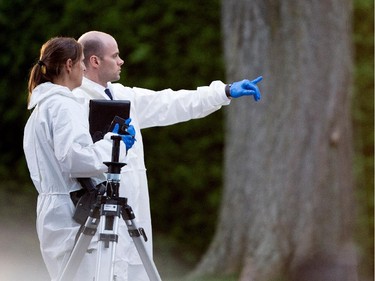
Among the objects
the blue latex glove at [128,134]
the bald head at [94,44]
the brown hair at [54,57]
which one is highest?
the bald head at [94,44]

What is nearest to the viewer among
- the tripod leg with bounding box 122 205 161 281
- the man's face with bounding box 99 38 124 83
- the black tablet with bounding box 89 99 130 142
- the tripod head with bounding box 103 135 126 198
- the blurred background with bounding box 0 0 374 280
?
the tripod head with bounding box 103 135 126 198

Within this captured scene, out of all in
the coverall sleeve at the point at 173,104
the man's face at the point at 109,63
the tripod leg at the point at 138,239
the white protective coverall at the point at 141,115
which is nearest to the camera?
the tripod leg at the point at 138,239

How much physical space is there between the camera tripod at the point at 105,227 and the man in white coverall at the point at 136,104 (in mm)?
354

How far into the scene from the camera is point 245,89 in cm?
482

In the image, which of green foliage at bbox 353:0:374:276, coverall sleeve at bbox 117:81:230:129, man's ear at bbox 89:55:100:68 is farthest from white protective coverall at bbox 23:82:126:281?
green foliage at bbox 353:0:374:276

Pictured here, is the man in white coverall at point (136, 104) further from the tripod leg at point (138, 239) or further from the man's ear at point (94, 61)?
the tripod leg at point (138, 239)

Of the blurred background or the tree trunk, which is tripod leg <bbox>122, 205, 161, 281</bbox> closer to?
the tree trunk

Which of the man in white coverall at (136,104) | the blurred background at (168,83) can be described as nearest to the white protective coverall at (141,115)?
the man in white coverall at (136,104)

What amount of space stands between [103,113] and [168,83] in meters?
4.14

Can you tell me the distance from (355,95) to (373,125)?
28 cm

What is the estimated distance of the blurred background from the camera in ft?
27.1

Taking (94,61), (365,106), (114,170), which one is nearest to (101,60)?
(94,61)

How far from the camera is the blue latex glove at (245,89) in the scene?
4.78 metres

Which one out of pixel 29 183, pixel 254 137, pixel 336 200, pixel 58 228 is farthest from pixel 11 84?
pixel 58 228
